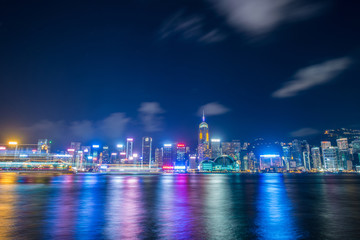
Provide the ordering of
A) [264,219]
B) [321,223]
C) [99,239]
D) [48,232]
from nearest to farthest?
[99,239], [48,232], [321,223], [264,219]

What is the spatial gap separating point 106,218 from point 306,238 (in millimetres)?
12972

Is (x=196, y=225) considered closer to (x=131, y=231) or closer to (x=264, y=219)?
(x=131, y=231)

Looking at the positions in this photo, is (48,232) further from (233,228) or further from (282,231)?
(282,231)

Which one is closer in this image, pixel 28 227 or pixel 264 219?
pixel 28 227

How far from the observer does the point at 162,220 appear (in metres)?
15.9

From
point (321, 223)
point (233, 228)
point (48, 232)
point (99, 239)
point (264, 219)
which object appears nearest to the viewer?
point (99, 239)

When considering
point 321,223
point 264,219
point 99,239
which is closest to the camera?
point 99,239

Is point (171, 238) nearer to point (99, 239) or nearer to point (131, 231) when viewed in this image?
point (131, 231)

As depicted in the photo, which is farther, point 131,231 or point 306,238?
point 131,231

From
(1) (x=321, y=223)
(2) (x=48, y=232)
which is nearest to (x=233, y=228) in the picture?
(1) (x=321, y=223)

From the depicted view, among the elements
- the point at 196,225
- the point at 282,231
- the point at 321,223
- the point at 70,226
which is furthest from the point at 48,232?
the point at 321,223

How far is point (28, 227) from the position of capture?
45.3 ft

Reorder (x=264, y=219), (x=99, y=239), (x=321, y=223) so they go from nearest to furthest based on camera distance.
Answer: (x=99, y=239) < (x=321, y=223) < (x=264, y=219)

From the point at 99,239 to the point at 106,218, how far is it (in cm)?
576
